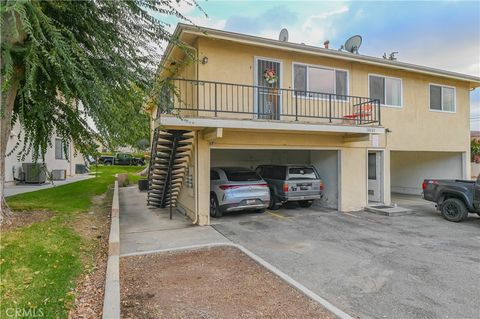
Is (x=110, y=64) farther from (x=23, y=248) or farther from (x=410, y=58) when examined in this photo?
(x=410, y=58)

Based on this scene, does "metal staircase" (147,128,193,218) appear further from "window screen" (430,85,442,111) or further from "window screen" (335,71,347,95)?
"window screen" (430,85,442,111)

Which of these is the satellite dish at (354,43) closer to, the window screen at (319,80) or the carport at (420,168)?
the window screen at (319,80)

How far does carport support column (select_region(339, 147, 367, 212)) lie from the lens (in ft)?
37.0

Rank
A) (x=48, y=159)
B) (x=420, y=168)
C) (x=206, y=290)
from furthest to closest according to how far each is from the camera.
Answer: (x=48, y=159) → (x=420, y=168) → (x=206, y=290)

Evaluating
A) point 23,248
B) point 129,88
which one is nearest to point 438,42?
point 129,88

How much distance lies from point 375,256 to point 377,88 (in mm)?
8309

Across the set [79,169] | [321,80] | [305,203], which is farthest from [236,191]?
[79,169]

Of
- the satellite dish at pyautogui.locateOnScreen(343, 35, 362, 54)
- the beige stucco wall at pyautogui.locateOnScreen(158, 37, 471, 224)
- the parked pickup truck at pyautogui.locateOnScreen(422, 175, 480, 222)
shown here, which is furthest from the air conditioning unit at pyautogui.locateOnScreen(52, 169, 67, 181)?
the parked pickup truck at pyautogui.locateOnScreen(422, 175, 480, 222)

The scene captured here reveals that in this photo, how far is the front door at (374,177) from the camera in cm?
1216

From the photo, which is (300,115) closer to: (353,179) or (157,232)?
(353,179)

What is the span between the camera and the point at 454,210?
9516 millimetres

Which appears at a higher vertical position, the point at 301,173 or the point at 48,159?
the point at 48,159

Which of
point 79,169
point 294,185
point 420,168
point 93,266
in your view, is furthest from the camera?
point 79,169

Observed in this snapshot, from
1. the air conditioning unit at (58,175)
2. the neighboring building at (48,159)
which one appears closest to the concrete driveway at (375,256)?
the neighboring building at (48,159)
